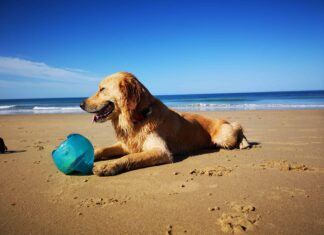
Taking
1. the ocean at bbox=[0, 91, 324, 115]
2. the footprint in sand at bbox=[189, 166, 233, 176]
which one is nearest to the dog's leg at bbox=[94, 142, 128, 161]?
the footprint in sand at bbox=[189, 166, 233, 176]

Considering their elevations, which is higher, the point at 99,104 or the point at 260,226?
the point at 99,104

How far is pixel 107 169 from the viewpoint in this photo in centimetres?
350

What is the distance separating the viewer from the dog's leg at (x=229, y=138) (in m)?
5.18

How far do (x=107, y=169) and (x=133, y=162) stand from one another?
455 mm

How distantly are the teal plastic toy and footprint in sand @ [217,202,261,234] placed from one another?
81.7 inches

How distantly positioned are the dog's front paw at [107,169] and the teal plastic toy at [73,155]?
0.20 m

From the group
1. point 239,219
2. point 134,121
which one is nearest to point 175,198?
point 239,219

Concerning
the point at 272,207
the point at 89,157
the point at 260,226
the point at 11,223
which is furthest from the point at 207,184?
the point at 11,223

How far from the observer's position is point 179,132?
480 cm

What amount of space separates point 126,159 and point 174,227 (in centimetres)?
183

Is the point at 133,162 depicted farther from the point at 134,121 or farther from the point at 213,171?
the point at 213,171

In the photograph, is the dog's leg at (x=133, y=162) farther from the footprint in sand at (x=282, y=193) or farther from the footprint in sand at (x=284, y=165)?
the footprint in sand at (x=282, y=193)

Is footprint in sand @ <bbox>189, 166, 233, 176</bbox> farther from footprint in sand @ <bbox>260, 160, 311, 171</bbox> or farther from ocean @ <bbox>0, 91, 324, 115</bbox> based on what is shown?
ocean @ <bbox>0, 91, 324, 115</bbox>

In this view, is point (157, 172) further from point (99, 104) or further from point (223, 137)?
point (223, 137)
